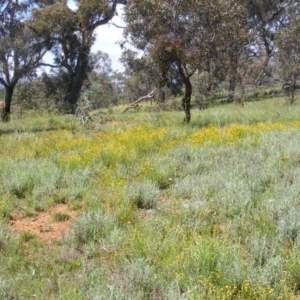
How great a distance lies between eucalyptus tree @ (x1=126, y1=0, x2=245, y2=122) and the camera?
12430 millimetres

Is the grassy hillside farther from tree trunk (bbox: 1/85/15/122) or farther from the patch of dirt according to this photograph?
tree trunk (bbox: 1/85/15/122)

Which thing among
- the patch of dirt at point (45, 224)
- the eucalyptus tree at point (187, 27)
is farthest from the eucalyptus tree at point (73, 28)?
the patch of dirt at point (45, 224)

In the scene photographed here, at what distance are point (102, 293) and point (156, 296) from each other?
459 millimetres

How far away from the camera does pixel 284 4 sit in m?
31.6

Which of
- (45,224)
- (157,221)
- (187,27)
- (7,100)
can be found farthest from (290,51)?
(45,224)

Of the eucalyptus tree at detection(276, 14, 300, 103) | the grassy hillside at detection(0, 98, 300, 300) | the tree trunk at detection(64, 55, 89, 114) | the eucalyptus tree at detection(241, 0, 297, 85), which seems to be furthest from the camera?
the eucalyptus tree at detection(241, 0, 297, 85)

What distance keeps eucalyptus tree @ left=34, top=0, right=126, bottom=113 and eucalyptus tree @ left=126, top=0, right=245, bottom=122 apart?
828cm

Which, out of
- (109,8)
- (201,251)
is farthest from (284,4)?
(201,251)

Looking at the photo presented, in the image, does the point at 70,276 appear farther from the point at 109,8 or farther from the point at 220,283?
the point at 109,8

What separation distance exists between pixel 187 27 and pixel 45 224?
989 cm

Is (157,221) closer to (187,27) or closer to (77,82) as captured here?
(187,27)

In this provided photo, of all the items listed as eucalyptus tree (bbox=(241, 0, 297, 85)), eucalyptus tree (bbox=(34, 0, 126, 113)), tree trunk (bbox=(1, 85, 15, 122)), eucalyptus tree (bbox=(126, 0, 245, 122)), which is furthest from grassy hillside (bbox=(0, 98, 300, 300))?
eucalyptus tree (bbox=(241, 0, 297, 85))

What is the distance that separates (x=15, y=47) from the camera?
16.5 m

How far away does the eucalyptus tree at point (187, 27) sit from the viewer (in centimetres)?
1243
